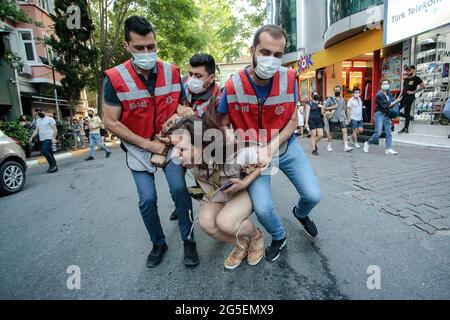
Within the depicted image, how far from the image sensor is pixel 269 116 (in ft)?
7.93

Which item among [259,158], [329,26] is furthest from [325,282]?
[329,26]

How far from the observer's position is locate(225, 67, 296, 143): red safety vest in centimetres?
231

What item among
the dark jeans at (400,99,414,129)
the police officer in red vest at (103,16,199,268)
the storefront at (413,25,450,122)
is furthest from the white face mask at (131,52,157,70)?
the storefront at (413,25,450,122)

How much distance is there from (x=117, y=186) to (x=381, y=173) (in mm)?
5196

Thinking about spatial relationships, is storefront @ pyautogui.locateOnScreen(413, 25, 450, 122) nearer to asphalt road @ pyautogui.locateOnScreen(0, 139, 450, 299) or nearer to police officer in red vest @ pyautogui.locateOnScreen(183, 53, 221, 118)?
asphalt road @ pyautogui.locateOnScreen(0, 139, 450, 299)

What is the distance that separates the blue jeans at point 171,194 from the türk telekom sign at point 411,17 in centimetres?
869

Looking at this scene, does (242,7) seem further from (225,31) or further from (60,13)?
(60,13)

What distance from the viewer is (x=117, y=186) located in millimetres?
5383

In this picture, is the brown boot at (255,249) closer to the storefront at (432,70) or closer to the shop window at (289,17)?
the storefront at (432,70)

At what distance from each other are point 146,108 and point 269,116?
111cm

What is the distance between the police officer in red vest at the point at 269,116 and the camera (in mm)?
2232

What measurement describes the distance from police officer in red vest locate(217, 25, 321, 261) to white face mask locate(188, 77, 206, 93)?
77cm

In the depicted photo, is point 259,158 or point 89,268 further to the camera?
point 89,268
